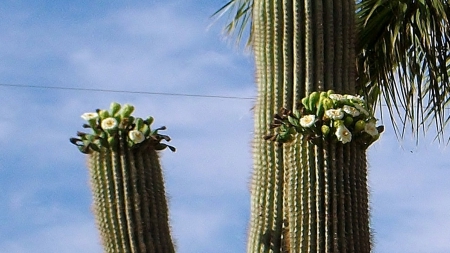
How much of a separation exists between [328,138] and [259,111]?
767 millimetres

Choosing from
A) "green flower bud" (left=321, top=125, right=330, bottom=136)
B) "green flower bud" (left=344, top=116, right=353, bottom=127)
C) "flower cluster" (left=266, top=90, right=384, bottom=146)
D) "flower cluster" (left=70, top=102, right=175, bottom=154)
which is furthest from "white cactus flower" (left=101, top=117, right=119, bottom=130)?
"green flower bud" (left=344, top=116, right=353, bottom=127)

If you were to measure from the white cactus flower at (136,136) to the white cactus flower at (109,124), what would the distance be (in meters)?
0.11

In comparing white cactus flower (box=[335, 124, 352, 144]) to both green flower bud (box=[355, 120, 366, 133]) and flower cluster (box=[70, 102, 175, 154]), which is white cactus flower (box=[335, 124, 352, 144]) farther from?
flower cluster (box=[70, 102, 175, 154])

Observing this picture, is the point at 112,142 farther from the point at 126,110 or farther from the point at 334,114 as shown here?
the point at 334,114

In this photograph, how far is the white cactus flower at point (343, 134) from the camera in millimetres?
6441

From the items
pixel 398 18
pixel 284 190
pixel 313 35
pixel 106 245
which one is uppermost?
pixel 398 18

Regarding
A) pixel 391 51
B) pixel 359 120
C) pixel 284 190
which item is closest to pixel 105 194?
pixel 284 190

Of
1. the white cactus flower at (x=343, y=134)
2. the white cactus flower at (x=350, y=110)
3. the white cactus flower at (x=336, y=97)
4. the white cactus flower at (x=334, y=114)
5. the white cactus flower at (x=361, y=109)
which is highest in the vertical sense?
the white cactus flower at (x=336, y=97)

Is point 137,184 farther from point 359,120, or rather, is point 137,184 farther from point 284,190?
point 359,120

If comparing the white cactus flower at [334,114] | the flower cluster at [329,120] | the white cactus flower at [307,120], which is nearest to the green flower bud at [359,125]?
the flower cluster at [329,120]

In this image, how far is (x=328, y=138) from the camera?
646 centimetres

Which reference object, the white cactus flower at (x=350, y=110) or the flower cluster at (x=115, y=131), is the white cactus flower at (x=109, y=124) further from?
the white cactus flower at (x=350, y=110)

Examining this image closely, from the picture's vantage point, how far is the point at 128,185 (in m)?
6.30

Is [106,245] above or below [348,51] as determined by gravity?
below
